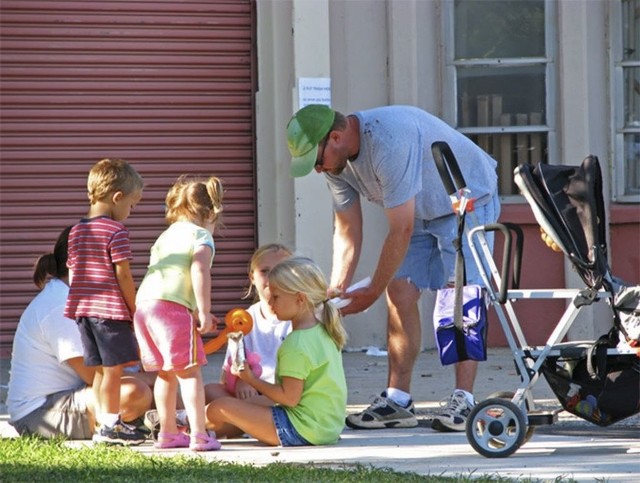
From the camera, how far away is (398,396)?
6855mm

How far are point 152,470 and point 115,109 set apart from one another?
5.50m

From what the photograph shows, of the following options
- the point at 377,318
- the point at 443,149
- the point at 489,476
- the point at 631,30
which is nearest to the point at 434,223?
the point at 443,149

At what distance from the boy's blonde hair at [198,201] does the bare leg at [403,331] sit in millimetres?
1083

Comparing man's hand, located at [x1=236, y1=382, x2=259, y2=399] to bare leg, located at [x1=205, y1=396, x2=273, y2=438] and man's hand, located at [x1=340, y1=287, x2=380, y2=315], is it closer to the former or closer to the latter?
bare leg, located at [x1=205, y1=396, x2=273, y2=438]

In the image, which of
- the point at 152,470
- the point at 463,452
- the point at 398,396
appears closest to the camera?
the point at 152,470

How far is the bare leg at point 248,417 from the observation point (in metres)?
6.19

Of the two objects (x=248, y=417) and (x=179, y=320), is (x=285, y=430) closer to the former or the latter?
(x=248, y=417)

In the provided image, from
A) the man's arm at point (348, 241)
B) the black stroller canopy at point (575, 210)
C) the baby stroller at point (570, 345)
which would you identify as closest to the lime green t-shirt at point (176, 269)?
the man's arm at point (348, 241)

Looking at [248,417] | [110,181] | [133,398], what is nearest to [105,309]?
[133,398]

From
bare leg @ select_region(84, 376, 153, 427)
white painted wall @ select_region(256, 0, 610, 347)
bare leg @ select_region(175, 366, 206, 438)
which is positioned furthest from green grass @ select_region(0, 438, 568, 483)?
white painted wall @ select_region(256, 0, 610, 347)

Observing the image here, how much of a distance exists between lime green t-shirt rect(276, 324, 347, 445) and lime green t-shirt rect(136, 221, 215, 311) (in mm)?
510

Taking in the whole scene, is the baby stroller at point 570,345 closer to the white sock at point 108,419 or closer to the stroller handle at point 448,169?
the stroller handle at point 448,169

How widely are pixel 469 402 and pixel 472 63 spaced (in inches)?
170

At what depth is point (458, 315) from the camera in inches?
235
